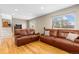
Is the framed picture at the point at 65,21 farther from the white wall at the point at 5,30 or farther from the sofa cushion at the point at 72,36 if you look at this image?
the white wall at the point at 5,30

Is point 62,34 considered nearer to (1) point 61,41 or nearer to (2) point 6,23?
(1) point 61,41

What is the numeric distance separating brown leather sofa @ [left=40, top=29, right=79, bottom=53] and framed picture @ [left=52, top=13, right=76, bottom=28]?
8.3 inches

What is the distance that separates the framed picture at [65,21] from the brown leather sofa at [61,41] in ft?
0.69

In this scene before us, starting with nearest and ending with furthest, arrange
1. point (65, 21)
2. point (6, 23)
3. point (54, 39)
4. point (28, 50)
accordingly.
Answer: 1. point (6, 23)
2. point (65, 21)
3. point (28, 50)
4. point (54, 39)

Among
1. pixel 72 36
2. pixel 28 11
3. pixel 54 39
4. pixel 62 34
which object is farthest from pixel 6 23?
pixel 72 36

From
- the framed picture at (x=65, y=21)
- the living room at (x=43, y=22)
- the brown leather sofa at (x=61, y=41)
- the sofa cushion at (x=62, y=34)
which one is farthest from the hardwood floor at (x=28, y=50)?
the framed picture at (x=65, y=21)

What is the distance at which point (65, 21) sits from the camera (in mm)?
2180

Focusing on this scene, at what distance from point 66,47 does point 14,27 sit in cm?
163

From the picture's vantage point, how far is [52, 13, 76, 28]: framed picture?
2.12 meters

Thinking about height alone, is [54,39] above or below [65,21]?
below

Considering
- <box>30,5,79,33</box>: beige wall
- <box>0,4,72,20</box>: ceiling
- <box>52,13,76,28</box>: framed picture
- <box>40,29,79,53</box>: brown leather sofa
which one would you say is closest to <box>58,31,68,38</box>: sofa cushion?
<box>40,29,79,53</box>: brown leather sofa

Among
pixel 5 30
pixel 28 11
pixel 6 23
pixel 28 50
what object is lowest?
pixel 28 50

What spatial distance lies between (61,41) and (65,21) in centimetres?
66

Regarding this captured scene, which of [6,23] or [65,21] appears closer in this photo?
[6,23]
